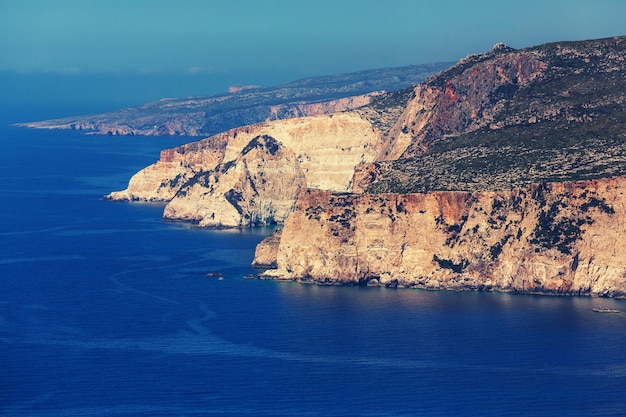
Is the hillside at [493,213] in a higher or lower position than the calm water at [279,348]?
higher

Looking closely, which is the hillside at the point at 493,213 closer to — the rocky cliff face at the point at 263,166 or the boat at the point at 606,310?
the boat at the point at 606,310

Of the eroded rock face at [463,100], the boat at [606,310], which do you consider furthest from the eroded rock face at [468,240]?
the eroded rock face at [463,100]

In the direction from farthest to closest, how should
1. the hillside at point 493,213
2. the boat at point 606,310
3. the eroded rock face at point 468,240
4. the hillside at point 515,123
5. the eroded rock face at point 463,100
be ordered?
the eroded rock face at point 463,100, the hillside at point 515,123, the hillside at point 493,213, the eroded rock face at point 468,240, the boat at point 606,310

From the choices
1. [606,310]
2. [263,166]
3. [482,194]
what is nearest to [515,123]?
[482,194]

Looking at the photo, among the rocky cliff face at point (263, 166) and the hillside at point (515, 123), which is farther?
the rocky cliff face at point (263, 166)

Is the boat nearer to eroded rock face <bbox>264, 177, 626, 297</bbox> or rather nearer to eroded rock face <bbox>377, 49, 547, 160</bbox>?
eroded rock face <bbox>264, 177, 626, 297</bbox>

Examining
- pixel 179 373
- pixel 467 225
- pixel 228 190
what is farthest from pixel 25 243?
pixel 179 373

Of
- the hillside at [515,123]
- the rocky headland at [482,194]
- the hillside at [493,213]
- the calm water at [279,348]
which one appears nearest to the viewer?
the calm water at [279,348]
